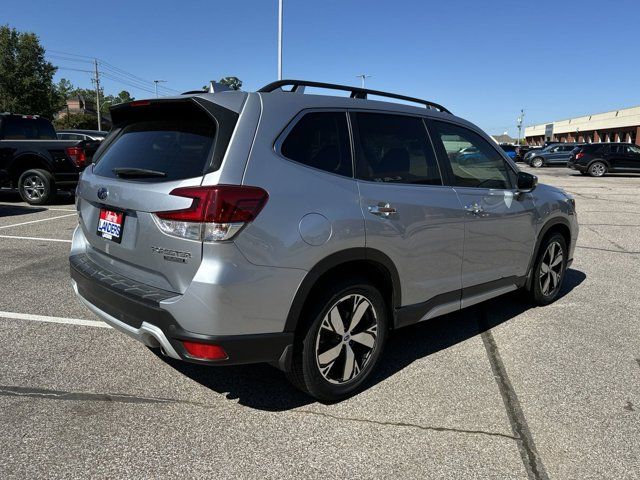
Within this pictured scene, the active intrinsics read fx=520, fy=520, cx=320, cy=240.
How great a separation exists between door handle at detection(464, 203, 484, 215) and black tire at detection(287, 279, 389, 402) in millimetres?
1050

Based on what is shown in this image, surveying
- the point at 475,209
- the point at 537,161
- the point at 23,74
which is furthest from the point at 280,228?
the point at 23,74

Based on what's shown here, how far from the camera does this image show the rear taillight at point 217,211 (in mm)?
2521

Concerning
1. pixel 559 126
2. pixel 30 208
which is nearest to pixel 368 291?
pixel 30 208

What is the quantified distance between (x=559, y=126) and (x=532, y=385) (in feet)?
280

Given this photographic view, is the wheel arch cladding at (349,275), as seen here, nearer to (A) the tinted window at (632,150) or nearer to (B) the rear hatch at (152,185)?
(B) the rear hatch at (152,185)

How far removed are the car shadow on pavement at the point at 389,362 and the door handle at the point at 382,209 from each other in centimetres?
115

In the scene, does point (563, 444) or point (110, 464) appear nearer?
A: point (110, 464)

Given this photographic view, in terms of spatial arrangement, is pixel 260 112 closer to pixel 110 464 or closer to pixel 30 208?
pixel 110 464

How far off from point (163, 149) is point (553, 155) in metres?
37.9

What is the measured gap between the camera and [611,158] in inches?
1057

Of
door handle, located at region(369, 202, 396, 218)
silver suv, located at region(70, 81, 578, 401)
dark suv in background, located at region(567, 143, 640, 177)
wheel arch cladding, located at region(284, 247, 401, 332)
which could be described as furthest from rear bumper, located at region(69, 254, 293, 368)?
dark suv in background, located at region(567, 143, 640, 177)

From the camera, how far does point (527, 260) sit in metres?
4.64

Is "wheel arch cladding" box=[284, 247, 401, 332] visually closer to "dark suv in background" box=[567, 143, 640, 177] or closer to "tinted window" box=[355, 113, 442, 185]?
"tinted window" box=[355, 113, 442, 185]

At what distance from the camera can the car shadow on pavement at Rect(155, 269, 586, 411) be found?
3.23 meters
